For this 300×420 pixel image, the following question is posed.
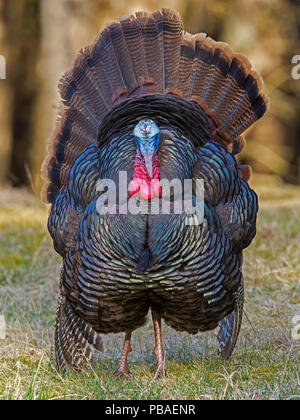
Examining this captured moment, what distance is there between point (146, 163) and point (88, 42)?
6.93 m

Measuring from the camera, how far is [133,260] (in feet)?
12.6

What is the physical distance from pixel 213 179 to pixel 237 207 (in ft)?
0.83

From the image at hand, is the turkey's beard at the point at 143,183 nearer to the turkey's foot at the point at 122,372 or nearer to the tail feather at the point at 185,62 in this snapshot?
the tail feather at the point at 185,62

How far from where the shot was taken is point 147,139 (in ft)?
12.8

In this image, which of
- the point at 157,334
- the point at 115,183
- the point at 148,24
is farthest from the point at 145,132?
the point at 157,334

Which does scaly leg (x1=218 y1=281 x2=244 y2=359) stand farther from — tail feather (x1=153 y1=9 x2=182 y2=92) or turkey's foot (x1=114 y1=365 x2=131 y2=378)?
tail feather (x1=153 y1=9 x2=182 y2=92)

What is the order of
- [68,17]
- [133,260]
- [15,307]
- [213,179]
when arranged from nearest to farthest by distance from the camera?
[133,260] → [213,179] → [15,307] → [68,17]

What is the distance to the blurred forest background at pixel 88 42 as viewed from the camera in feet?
35.8

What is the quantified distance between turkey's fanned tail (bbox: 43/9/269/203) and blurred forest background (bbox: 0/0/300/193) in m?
3.06

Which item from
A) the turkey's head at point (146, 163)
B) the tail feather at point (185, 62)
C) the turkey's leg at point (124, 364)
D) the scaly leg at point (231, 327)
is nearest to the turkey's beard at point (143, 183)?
the turkey's head at point (146, 163)

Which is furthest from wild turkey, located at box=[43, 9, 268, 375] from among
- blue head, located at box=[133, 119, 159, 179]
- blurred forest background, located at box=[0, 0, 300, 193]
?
blurred forest background, located at box=[0, 0, 300, 193]

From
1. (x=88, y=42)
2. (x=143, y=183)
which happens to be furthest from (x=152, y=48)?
(x=88, y=42)

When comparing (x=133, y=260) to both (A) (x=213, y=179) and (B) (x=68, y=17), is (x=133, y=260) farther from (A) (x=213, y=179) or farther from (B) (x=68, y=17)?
(B) (x=68, y=17)

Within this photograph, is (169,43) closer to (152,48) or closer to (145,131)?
(152,48)
